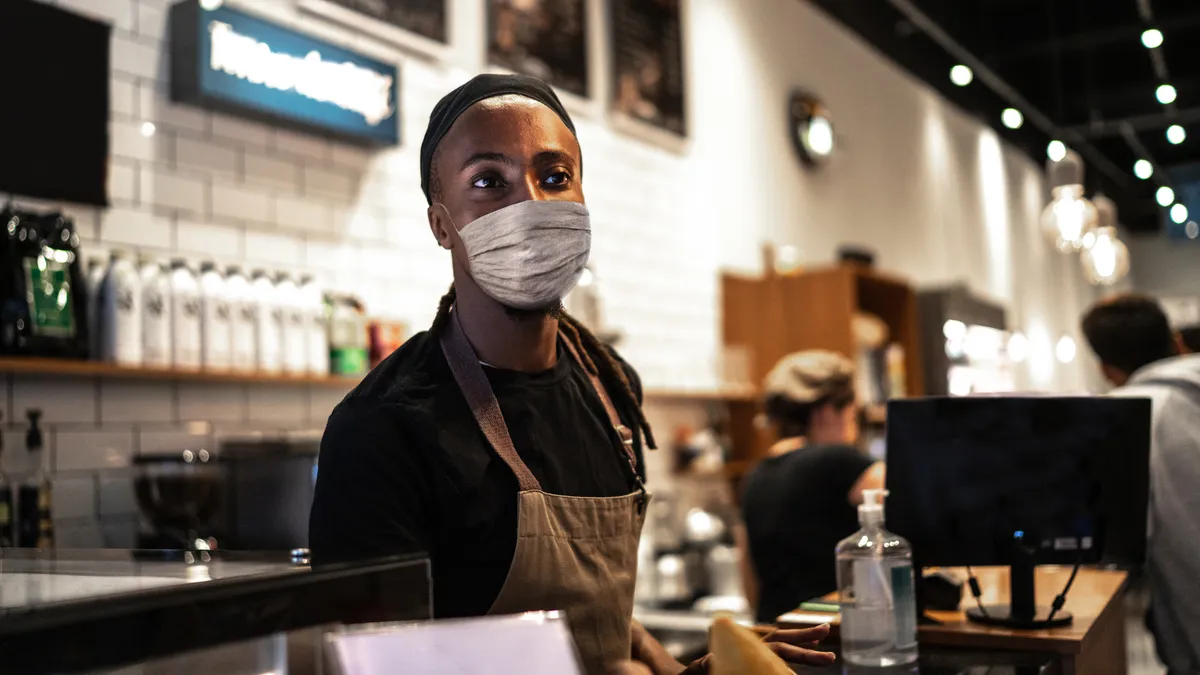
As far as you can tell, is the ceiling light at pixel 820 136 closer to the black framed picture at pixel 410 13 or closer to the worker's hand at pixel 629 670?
the black framed picture at pixel 410 13

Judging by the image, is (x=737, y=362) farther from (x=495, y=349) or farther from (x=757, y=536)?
(x=495, y=349)

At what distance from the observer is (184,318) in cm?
308

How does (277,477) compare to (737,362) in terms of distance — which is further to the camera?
(737,362)

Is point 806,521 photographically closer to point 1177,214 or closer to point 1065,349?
point 1177,214

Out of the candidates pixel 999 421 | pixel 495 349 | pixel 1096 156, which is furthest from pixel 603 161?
pixel 1096 156

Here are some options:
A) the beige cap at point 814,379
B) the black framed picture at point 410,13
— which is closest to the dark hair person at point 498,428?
the beige cap at point 814,379

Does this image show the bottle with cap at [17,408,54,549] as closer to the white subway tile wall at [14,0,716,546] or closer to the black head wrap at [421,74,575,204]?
the white subway tile wall at [14,0,716,546]

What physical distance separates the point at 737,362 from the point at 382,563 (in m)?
5.08

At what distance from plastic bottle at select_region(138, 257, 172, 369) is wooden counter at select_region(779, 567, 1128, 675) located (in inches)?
72.6

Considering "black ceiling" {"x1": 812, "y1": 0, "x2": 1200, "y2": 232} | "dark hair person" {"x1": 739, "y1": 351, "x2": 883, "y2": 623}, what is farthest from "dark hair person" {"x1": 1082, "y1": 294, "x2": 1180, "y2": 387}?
"black ceiling" {"x1": 812, "y1": 0, "x2": 1200, "y2": 232}

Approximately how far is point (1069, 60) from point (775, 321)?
6.74 metres

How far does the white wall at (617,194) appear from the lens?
3203 mm

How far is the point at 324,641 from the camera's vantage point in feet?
2.82

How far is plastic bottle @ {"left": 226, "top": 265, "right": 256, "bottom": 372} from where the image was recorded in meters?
3.21
